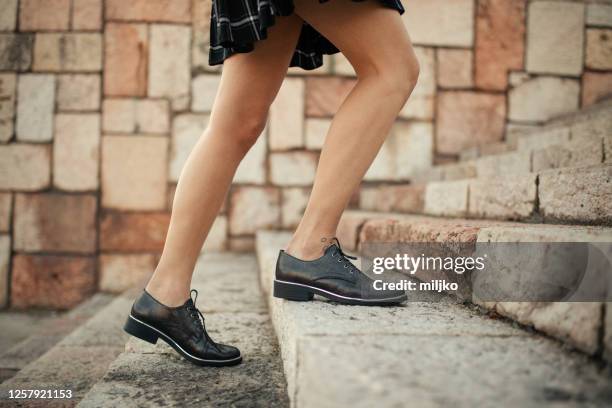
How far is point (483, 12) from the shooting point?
364cm

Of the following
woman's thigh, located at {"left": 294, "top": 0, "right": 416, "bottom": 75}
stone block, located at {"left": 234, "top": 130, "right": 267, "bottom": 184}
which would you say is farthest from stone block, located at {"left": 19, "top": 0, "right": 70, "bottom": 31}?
woman's thigh, located at {"left": 294, "top": 0, "right": 416, "bottom": 75}

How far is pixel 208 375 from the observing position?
119 centimetres

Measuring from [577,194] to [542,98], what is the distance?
8.55 ft

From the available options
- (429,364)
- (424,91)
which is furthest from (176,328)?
(424,91)

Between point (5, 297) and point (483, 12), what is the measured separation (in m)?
4.32

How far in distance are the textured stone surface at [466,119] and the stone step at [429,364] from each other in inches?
107

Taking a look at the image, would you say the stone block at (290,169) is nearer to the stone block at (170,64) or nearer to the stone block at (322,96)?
the stone block at (322,96)

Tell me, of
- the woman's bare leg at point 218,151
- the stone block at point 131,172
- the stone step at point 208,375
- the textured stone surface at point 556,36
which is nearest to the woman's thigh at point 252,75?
the woman's bare leg at point 218,151

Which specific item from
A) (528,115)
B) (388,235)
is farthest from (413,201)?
(528,115)

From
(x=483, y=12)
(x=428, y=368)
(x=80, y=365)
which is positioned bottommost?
(x=80, y=365)

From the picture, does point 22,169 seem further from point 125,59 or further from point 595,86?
point 595,86

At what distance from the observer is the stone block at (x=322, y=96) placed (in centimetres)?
356

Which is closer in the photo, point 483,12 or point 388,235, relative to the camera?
point 388,235

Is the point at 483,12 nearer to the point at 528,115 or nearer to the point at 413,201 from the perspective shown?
the point at 528,115
